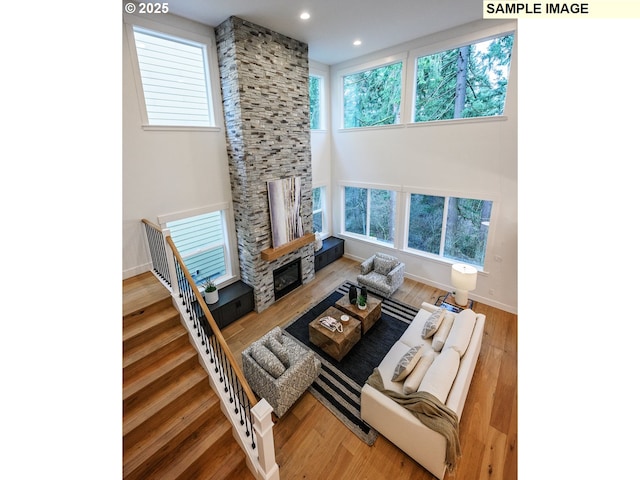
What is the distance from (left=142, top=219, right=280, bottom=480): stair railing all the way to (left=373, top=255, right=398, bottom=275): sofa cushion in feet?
12.7

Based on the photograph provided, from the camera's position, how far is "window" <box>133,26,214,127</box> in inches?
161

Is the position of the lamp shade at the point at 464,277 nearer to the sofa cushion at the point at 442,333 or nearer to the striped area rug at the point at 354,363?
the sofa cushion at the point at 442,333

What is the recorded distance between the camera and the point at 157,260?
4234 mm

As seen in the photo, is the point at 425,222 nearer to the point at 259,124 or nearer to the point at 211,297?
the point at 259,124

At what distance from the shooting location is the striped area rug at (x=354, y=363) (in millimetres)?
3527

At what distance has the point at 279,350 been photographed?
3756mm

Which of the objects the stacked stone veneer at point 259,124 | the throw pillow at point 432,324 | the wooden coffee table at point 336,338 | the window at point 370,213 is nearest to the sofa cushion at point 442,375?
the throw pillow at point 432,324

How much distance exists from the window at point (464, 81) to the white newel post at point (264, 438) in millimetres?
5821

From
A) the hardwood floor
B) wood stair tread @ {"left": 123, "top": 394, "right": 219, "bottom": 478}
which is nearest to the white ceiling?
wood stair tread @ {"left": 123, "top": 394, "right": 219, "bottom": 478}

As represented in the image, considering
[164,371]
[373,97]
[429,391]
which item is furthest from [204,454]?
[373,97]

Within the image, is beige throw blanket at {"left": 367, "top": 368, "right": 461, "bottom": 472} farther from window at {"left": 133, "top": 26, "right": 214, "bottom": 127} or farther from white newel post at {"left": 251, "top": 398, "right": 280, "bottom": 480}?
window at {"left": 133, "top": 26, "right": 214, "bottom": 127}

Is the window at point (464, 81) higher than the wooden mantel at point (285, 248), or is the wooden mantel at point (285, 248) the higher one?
the window at point (464, 81)

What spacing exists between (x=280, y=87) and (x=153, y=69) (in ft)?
6.73

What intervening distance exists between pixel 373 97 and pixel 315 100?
1492 millimetres
